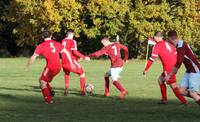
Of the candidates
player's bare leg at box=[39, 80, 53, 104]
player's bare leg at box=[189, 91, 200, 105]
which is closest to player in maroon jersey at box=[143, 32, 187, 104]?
player's bare leg at box=[39, 80, 53, 104]

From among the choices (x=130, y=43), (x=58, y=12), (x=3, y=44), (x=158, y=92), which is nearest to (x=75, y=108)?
(x=158, y=92)

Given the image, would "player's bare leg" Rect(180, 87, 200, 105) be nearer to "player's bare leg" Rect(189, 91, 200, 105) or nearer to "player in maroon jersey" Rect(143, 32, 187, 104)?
"player's bare leg" Rect(189, 91, 200, 105)

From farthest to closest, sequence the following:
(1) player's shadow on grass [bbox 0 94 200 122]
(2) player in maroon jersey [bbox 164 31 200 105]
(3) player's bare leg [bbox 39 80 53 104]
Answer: (3) player's bare leg [bbox 39 80 53 104] < (2) player in maroon jersey [bbox 164 31 200 105] < (1) player's shadow on grass [bbox 0 94 200 122]

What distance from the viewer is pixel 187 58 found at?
51.5ft

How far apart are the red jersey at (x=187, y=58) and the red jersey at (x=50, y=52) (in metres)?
5.15

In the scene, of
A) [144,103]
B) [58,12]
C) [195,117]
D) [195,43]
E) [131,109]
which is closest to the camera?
[195,117]

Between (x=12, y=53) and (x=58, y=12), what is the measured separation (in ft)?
50.9

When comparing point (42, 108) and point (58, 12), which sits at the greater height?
point (58, 12)

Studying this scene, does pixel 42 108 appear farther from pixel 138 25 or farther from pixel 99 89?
pixel 138 25

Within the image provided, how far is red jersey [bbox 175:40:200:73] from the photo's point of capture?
601 inches

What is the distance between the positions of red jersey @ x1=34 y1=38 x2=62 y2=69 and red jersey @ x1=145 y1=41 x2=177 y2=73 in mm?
2884

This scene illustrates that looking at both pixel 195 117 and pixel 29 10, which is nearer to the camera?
pixel 195 117

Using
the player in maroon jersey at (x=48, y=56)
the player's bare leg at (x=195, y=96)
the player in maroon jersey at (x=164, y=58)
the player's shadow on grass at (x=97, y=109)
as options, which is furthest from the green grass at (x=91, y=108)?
the player in maroon jersey at (x=48, y=56)

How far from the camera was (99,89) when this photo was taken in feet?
81.3
